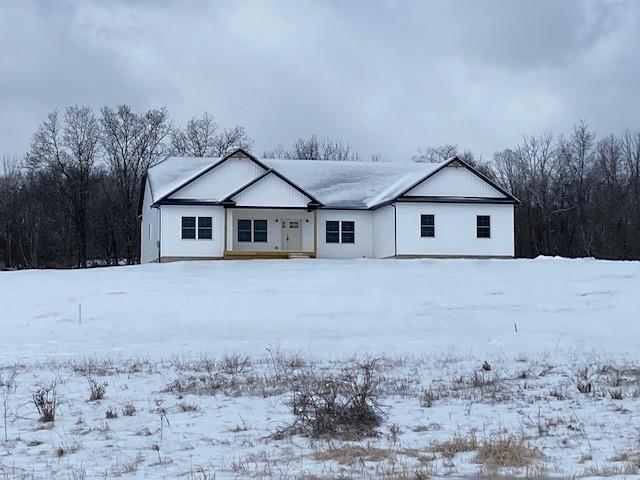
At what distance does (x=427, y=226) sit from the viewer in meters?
43.6

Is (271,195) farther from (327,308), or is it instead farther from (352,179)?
(327,308)

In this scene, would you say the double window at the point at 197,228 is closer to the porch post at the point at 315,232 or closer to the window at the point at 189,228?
the window at the point at 189,228

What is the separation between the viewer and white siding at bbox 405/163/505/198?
43.8m

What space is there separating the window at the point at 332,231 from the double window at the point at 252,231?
3.27 metres

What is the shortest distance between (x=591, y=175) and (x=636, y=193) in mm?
6088

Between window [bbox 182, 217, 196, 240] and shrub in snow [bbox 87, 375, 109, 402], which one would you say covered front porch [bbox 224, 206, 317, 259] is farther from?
shrub in snow [bbox 87, 375, 109, 402]

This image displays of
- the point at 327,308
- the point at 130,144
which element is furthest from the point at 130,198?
the point at 327,308

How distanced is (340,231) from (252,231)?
4576 millimetres

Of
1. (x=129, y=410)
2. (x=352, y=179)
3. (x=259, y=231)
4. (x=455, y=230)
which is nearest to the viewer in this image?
(x=129, y=410)

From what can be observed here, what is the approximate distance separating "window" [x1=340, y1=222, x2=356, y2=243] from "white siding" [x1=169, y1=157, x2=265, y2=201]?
17.0 ft

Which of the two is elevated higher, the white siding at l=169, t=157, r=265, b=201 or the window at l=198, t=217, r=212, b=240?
the white siding at l=169, t=157, r=265, b=201

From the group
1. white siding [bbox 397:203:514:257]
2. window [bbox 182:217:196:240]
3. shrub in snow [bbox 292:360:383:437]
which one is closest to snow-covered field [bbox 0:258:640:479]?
shrub in snow [bbox 292:360:383:437]

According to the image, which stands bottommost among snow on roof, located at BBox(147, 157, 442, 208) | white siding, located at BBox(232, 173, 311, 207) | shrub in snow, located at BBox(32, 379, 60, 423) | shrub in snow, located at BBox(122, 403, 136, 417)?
shrub in snow, located at BBox(122, 403, 136, 417)

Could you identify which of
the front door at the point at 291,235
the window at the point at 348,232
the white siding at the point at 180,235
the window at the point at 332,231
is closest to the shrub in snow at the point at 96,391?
the white siding at the point at 180,235
